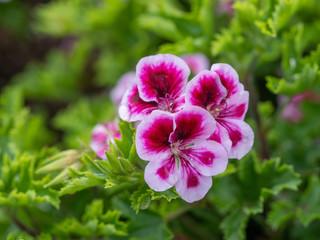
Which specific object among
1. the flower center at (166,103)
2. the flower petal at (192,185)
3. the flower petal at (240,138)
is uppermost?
the flower center at (166,103)

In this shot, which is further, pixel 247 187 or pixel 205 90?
pixel 247 187

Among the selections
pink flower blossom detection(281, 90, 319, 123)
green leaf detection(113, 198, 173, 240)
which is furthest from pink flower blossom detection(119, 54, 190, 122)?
pink flower blossom detection(281, 90, 319, 123)

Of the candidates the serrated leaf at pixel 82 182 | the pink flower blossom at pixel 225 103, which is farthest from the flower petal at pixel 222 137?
the serrated leaf at pixel 82 182

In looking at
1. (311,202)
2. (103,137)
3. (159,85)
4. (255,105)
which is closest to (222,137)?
(159,85)

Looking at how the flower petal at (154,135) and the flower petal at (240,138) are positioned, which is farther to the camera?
the flower petal at (240,138)

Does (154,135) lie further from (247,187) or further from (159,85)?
(247,187)

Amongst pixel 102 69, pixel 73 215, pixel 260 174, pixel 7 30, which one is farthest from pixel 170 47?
pixel 7 30

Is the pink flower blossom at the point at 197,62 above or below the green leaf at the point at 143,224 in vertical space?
above

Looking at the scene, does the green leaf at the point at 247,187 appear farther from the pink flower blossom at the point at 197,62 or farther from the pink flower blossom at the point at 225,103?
the pink flower blossom at the point at 197,62
